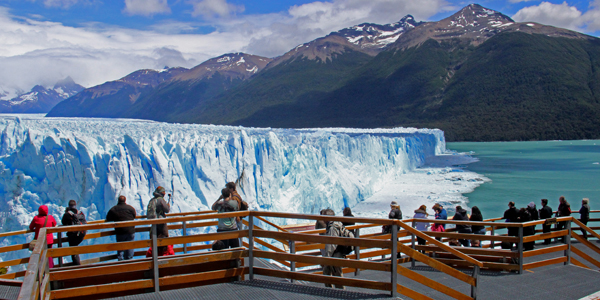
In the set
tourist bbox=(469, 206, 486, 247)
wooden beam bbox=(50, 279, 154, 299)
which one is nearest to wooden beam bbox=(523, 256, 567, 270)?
tourist bbox=(469, 206, 486, 247)

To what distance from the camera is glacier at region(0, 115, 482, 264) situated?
10.9 meters

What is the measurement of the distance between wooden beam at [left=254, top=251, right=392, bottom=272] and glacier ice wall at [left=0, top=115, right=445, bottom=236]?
8870 millimetres

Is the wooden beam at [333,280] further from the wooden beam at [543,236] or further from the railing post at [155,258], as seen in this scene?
the wooden beam at [543,236]

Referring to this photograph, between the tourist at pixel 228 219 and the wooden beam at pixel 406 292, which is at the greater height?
the tourist at pixel 228 219

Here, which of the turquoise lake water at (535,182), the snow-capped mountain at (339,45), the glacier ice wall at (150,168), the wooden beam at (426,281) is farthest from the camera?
the snow-capped mountain at (339,45)

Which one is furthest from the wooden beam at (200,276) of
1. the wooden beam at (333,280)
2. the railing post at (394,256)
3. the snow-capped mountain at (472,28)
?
the snow-capped mountain at (472,28)

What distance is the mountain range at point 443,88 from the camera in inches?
3071

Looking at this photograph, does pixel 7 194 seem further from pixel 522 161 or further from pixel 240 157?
pixel 522 161

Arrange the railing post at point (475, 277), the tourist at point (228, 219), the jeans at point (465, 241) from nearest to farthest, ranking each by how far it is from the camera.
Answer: the railing post at point (475, 277)
the tourist at point (228, 219)
the jeans at point (465, 241)

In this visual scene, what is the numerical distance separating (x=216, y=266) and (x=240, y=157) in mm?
11561

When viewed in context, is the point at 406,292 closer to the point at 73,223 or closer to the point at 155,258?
the point at 155,258

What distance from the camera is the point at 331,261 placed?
339 centimetres

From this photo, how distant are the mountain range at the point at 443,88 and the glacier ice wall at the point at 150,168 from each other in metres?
67.9

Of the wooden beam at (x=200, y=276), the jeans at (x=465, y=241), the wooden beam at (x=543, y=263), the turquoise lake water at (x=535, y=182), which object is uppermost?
the wooden beam at (x=200, y=276)
